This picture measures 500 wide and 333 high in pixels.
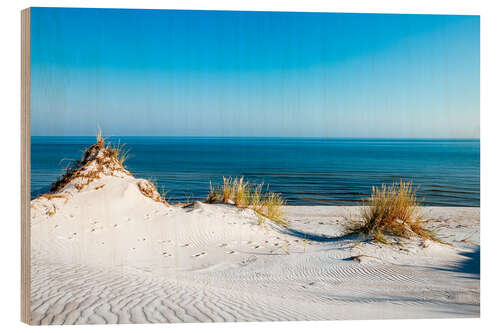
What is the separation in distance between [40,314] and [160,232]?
49.0 inches

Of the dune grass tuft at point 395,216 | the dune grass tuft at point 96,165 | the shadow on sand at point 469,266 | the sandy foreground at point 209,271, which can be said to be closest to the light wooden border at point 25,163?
the sandy foreground at point 209,271

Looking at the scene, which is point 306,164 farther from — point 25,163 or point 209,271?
point 25,163

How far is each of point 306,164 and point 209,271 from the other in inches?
157

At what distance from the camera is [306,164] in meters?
7.34

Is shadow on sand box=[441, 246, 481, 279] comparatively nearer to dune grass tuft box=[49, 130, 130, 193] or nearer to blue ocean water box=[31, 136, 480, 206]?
blue ocean water box=[31, 136, 480, 206]

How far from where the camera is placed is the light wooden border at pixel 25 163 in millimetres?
3377

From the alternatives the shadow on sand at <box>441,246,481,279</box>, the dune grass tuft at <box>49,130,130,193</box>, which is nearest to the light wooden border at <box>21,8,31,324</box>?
the dune grass tuft at <box>49,130,130,193</box>

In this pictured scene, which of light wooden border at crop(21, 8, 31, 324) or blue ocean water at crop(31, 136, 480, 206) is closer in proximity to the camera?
light wooden border at crop(21, 8, 31, 324)

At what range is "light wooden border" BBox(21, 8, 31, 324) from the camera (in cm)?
338

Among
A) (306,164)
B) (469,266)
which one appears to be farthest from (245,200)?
(469,266)

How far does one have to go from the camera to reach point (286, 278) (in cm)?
369

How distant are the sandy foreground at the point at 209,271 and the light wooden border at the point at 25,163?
78mm

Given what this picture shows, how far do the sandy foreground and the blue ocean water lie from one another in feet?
2.20
